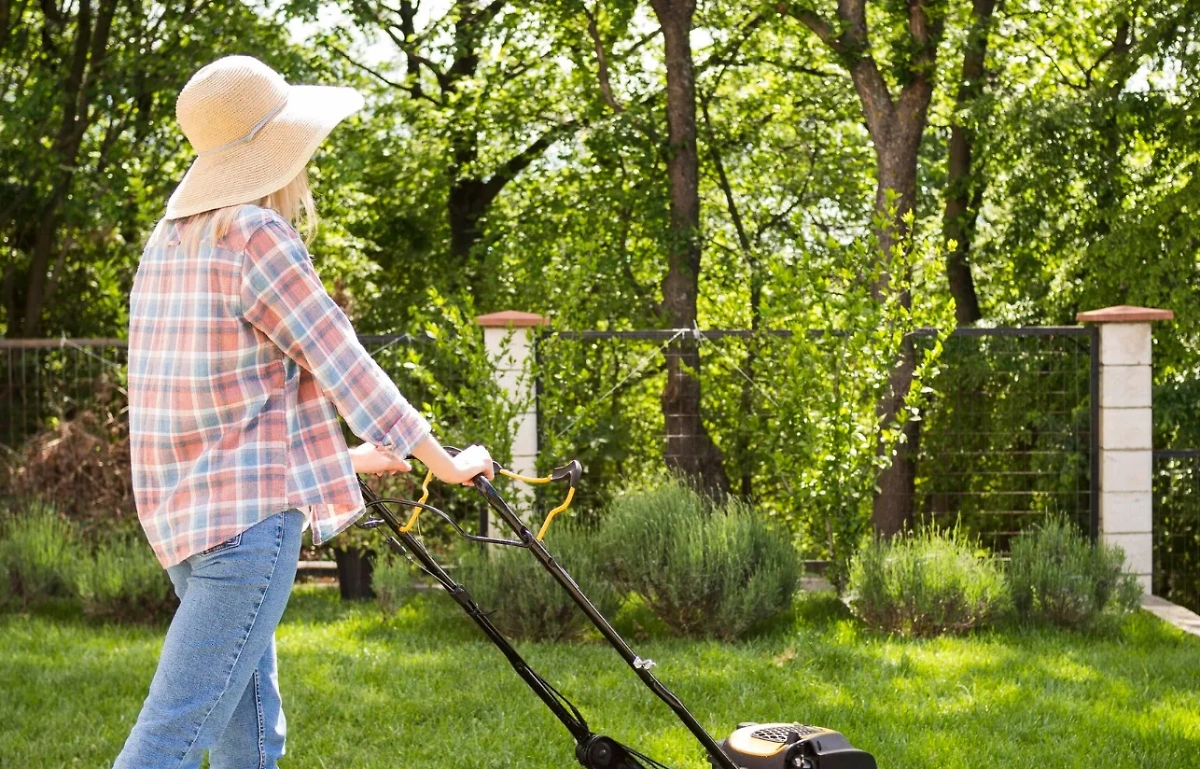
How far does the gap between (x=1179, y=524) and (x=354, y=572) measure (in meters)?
5.27

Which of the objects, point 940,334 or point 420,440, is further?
point 940,334

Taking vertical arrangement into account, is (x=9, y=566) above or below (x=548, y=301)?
below

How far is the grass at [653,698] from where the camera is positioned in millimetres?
4418

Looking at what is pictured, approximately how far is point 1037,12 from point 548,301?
17.6 feet

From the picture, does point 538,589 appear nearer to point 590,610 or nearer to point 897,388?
point 590,610

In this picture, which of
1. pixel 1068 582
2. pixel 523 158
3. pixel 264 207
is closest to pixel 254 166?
pixel 264 207

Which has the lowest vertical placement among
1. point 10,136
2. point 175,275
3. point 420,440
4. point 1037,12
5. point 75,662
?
point 75,662

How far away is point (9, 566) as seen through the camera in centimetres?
710

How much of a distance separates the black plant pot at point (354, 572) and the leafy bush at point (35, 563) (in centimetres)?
139

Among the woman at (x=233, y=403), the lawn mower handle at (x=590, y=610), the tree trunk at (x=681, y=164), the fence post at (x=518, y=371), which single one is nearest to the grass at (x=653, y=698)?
the fence post at (x=518, y=371)

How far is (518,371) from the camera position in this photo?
757 cm

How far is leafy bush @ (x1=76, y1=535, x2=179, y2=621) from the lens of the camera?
22.1ft

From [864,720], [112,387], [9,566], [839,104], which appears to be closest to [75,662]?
[9,566]

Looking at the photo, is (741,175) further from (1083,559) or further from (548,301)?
(1083,559)
